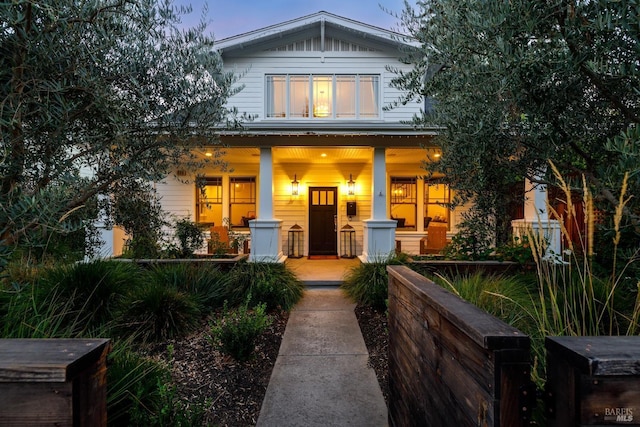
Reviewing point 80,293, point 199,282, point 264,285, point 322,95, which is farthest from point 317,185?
point 80,293

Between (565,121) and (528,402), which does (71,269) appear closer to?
(528,402)

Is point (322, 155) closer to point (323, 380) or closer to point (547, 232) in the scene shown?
point (547, 232)

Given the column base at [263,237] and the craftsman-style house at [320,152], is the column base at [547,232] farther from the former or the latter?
the column base at [263,237]

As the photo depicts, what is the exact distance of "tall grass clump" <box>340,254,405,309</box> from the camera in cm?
510

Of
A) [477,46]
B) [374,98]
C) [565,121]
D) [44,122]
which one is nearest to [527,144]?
[565,121]

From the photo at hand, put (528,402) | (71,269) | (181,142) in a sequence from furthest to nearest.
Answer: (71,269), (181,142), (528,402)

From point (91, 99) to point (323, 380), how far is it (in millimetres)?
3089

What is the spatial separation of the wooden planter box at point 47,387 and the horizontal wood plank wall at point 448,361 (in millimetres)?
1245

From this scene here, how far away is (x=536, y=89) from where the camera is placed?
2.42 meters

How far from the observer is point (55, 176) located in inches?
95.2

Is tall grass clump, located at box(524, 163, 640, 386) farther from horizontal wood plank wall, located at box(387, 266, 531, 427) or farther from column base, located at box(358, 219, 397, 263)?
column base, located at box(358, 219, 397, 263)

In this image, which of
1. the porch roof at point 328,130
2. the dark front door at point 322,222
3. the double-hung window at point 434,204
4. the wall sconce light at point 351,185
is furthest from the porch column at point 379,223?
the double-hung window at point 434,204

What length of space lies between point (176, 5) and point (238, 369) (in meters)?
3.57

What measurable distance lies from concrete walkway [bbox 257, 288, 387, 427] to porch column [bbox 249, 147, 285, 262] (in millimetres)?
2457
